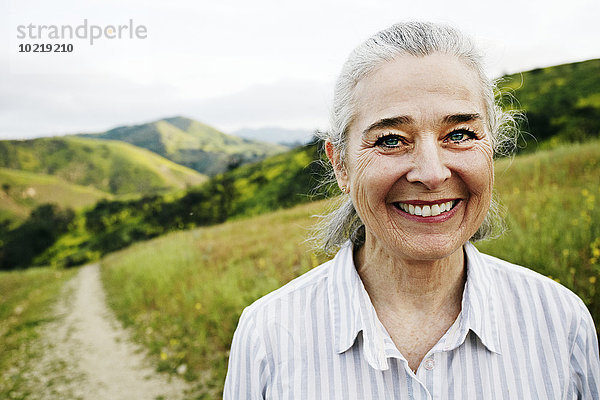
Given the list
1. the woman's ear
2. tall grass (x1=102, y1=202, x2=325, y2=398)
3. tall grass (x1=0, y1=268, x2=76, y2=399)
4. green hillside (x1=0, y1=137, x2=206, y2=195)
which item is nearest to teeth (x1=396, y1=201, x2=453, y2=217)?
the woman's ear

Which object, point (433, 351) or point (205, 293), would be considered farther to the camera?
point (205, 293)

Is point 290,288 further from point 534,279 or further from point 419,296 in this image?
point 534,279

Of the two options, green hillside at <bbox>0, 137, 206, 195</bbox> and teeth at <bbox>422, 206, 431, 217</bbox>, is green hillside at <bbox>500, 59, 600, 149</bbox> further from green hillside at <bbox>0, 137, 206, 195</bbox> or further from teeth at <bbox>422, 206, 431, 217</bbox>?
green hillside at <bbox>0, 137, 206, 195</bbox>

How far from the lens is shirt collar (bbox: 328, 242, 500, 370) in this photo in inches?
54.0

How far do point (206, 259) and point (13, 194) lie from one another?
265 feet

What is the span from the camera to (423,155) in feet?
4.19

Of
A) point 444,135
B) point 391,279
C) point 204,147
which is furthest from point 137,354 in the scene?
point 204,147

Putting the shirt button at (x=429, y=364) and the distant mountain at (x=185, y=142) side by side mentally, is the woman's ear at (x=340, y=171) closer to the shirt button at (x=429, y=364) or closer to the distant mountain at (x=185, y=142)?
the shirt button at (x=429, y=364)

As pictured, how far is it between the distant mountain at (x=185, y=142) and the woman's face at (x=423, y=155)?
110m

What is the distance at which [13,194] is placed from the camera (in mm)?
72188

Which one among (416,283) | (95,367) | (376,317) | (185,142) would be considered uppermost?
(185,142)

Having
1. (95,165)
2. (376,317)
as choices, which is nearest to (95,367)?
(376,317)

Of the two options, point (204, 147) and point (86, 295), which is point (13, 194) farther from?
point (204, 147)

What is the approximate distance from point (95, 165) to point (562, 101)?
10346 centimetres
